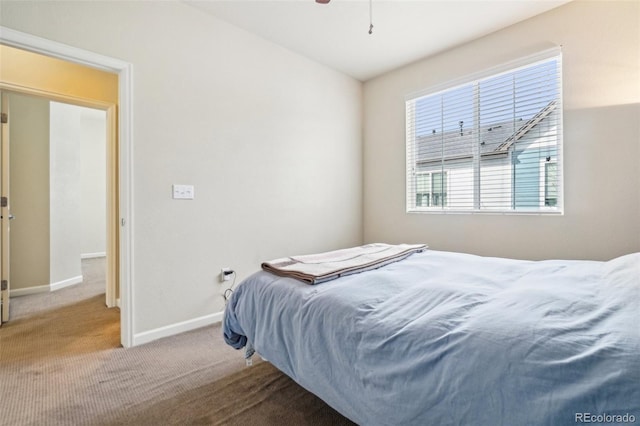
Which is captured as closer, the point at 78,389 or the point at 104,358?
the point at 78,389

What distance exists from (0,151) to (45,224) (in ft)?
4.81

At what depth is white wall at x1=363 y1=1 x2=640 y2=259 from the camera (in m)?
2.19

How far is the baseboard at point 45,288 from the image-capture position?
3.41 m

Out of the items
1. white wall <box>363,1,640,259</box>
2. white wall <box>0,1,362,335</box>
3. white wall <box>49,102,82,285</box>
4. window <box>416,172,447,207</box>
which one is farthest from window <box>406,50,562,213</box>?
white wall <box>49,102,82,285</box>

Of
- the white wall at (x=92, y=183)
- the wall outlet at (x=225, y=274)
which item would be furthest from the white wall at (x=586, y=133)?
the white wall at (x=92, y=183)

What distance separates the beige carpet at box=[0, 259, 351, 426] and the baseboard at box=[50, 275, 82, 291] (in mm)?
1296

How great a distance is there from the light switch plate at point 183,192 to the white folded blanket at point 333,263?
1.16 metres

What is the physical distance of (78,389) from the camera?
65.1 inches

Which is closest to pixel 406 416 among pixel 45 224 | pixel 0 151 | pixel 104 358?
pixel 104 358

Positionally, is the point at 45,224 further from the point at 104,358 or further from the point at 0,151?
the point at 104,358

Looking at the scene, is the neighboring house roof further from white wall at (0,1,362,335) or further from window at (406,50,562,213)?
white wall at (0,1,362,335)

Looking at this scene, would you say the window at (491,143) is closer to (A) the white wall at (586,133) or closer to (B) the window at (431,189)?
(B) the window at (431,189)

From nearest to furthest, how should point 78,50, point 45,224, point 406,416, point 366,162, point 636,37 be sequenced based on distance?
point 406,416
point 78,50
point 636,37
point 45,224
point 366,162

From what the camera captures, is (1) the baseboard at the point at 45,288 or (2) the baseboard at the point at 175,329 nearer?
(2) the baseboard at the point at 175,329
